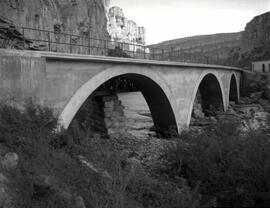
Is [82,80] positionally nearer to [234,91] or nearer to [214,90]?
[214,90]

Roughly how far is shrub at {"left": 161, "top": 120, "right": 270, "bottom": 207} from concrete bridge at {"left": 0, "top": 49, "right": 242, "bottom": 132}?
153 inches

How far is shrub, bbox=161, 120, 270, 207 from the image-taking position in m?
6.52

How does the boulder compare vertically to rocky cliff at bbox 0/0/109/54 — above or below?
below

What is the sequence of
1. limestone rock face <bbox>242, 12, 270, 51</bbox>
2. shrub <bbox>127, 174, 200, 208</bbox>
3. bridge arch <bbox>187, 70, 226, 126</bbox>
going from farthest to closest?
limestone rock face <bbox>242, 12, 270, 51</bbox>
bridge arch <bbox>187, 70, 226, 126</bbox>
shrub <bbox>127, 174, 200, 208</bbox>

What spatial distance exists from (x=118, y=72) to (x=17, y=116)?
556cm

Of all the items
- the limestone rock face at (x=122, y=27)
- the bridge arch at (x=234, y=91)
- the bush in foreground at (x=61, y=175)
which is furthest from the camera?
the limestone rock face at (x=122, y=27)

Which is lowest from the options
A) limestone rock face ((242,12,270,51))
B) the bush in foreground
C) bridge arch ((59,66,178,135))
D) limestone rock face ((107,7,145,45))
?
the bush in foreground

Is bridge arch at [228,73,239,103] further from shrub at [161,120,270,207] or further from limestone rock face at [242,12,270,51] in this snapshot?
limestone rock face at [242,12,270,51]

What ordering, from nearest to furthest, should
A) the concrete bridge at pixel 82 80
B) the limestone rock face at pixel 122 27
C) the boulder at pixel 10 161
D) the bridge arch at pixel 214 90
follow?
1. the boulder at pixel 10 161
2. the concrete bridge at pixel 82 80
3. the bridge arch at pixel 214 90
4. the limestone rock face at pixel 122 27

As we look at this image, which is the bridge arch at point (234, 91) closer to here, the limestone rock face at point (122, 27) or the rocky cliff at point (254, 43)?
the rocky cliff at point (254, 43)

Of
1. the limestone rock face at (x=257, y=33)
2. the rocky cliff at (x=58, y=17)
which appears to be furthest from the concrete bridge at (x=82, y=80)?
the limestone rock face at (x=257, y=33)

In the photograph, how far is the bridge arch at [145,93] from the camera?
9.05m

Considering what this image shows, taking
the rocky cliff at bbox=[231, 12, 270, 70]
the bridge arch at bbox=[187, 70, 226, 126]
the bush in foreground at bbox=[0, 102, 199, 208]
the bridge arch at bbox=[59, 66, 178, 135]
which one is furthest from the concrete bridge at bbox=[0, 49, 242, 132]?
the rocky cliff at bbox=[231, 12, 270, 70]

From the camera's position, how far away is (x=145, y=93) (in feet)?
52.2
